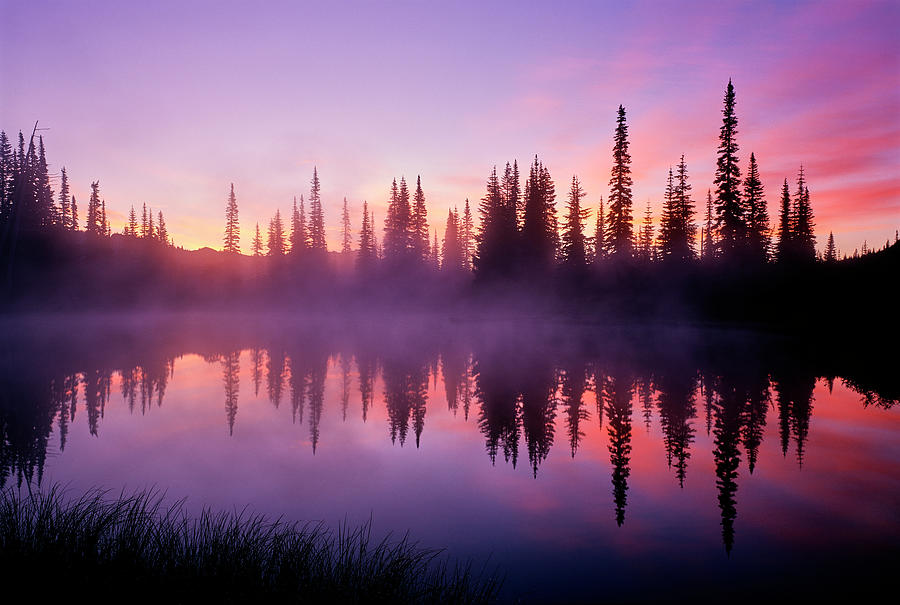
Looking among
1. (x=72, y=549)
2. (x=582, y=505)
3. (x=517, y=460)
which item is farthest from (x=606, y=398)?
(x=72, y=549)

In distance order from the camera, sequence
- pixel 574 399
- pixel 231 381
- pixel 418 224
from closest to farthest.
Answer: pixel 574 399 → pixel 231 381 → pixel 418 224

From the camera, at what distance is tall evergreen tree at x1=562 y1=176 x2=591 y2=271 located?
55.9 meters

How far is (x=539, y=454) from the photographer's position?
13.1m

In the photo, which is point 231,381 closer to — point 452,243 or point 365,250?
point 365,250

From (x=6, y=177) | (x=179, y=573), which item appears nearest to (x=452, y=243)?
(x=6, y=177)

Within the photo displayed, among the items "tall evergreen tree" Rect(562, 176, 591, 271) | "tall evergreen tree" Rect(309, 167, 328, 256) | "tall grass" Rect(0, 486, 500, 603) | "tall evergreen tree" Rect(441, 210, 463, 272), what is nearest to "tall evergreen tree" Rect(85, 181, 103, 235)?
"tall evergreen tree" Rect(309, 167, 328, 256)

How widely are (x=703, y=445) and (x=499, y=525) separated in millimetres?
7586

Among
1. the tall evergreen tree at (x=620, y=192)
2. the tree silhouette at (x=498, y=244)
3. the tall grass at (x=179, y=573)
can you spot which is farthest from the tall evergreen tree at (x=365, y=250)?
the tall grass at (x=179, y=573)

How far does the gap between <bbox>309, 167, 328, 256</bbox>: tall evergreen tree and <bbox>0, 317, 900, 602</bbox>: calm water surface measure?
60.3 meters

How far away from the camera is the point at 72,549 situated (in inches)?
225

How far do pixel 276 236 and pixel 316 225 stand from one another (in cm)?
1078

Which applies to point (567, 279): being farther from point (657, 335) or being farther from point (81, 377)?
point (81, 377)

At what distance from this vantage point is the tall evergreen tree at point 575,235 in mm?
55875

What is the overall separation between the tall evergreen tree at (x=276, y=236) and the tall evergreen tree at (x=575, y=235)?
175 feet
